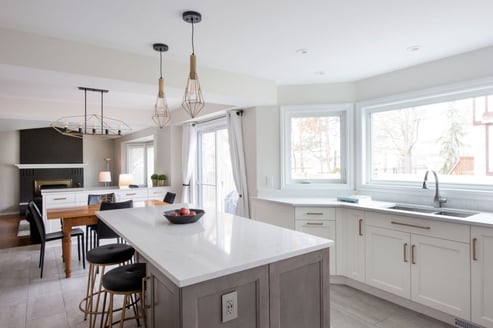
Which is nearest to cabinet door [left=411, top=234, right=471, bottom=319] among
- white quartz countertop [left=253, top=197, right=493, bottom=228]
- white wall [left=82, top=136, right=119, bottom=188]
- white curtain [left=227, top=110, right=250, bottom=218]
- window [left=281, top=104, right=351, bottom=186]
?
white quartz countertop [left=253, top=197, right=493, bottom=228]

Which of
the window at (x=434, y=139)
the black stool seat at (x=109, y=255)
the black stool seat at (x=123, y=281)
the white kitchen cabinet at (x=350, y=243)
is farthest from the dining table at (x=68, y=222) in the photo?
the window at (x=434, y=139)

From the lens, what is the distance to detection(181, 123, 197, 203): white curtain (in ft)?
19.0

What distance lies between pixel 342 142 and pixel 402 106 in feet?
2.67

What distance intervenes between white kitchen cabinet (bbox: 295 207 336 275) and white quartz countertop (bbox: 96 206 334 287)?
3.71 ft

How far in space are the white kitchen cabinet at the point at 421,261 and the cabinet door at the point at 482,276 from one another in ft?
0.15

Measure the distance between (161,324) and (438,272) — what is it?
7.52 feet

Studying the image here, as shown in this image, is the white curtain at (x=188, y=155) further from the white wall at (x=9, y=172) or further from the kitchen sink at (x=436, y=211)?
the white wall at (x=9, y=172)

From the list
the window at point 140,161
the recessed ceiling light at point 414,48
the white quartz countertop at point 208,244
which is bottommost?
the white quartz countertop at point 208,244

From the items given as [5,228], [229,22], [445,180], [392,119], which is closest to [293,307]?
[229,22]

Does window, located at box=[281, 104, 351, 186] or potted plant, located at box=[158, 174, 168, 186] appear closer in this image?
window, located at box=[281, 104, 351, 186]

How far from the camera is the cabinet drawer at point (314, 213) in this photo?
3.31 m

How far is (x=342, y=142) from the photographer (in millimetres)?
3916

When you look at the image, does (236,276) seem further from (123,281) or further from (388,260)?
(388,260)

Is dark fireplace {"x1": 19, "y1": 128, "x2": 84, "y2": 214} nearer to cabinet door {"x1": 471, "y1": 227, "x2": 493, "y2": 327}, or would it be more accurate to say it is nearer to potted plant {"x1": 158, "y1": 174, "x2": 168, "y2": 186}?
potted plant {"x1": 158, "y1": 174, "x2": 168, "y2": 186}
